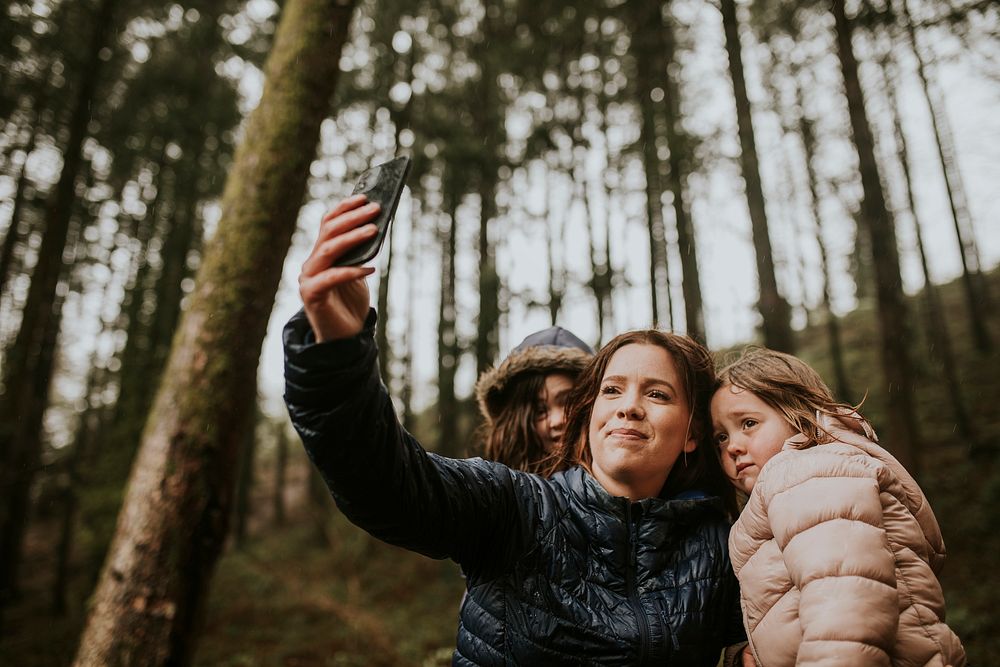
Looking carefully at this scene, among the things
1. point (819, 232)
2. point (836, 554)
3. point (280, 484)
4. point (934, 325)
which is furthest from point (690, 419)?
point (280, 484)

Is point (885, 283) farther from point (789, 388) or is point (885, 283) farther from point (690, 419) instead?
point (690, 419)

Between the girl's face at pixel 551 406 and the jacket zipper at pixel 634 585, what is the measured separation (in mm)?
982

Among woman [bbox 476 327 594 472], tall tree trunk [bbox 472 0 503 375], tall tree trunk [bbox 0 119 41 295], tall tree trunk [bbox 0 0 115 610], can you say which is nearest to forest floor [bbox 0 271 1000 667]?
woman [bbox 476 327 594 472]

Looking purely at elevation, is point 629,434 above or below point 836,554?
above

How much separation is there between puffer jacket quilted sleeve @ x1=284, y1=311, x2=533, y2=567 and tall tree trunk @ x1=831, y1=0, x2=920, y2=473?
7.18m

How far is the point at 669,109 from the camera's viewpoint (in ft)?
32.8

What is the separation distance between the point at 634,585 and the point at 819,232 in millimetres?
20053

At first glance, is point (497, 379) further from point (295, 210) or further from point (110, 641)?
point (110, 641)

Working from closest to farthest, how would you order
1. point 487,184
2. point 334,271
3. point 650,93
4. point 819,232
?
point 334,271, point 650,93, point 487,184, point 819,232

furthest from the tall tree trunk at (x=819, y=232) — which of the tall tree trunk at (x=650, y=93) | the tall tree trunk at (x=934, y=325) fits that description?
the tall tree trunk at (x=650, y=93)

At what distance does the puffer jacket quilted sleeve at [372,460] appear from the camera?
1.34 meters

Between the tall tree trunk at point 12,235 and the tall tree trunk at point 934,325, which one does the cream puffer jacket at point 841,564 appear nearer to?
the tall tree trunk at point 12,235

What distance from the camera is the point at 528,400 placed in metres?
2.98

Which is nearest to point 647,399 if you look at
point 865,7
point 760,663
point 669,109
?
point 760,663
